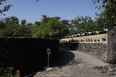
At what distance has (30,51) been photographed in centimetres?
730

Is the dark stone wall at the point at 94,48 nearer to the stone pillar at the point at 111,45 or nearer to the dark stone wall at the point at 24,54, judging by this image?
the stone pillar at the point at 111,45

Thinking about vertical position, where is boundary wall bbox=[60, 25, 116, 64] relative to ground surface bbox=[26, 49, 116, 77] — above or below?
above

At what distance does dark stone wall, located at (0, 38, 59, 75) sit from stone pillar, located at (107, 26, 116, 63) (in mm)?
6261

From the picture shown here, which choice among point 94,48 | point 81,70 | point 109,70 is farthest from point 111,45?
point 81,70

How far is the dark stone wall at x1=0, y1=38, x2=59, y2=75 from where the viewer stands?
19.1 feet

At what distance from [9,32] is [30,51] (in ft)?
106

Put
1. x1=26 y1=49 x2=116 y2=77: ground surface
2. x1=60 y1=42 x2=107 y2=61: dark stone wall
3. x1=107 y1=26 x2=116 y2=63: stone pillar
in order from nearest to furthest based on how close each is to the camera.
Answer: x1=26 y1=49 x2=116 y2=77: ground surface, x1=107 y1=26 x2=116 y2=63: stone pillar, x1=60 y1=42 x2=107 y2=61: dark stone wall

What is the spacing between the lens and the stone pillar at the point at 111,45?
9.09 meters

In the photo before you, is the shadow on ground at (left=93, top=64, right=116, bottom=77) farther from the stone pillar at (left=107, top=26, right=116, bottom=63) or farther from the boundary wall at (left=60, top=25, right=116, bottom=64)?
the boundary wall at (left=60, top=25, right=116, bottom=64)

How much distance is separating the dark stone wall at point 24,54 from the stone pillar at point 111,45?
626cm

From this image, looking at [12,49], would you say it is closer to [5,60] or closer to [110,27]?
[5,60]

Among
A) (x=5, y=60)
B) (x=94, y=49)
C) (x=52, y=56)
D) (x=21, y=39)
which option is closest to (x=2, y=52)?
(x=5, y=60)

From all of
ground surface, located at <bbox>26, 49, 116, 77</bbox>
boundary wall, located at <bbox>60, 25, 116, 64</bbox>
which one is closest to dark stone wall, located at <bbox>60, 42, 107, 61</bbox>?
boundary wall, located at <bbox>60, 25, 116, 64</bbox>

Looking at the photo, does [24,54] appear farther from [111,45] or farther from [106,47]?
[106,47]
